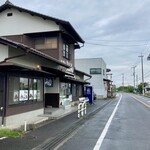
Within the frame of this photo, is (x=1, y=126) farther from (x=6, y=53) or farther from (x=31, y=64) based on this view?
(x=31, y=64)

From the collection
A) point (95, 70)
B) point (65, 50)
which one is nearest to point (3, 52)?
point (65, 50)

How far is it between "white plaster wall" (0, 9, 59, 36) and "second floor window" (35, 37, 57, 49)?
0.86 metres

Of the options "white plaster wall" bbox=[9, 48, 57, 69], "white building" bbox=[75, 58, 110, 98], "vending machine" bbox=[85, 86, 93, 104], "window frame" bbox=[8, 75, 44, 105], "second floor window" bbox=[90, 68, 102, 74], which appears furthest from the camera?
"second floor window" bbox=[90, 68, 102, 74]

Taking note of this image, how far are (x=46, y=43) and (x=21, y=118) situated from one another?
9.98 m

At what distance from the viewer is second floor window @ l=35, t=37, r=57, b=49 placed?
73.3 ft

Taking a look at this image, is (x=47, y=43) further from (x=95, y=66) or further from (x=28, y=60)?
(x=95, y=66)

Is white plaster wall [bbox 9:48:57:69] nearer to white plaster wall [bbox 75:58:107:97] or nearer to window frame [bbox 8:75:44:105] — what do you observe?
window frame [bbox 8:75:44:105]

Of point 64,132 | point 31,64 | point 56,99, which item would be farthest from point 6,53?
point 56,99

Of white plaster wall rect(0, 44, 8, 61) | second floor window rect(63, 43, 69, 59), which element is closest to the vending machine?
second floor window rect(63, 43, 69, 59)

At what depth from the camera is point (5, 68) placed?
12.1 meters

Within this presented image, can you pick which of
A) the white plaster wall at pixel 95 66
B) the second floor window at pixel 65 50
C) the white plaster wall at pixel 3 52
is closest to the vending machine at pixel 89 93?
the second floor window at pixel 65 50

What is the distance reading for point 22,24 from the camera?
23.0 meters

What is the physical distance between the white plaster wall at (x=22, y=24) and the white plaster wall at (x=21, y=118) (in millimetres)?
8650

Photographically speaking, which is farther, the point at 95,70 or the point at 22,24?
the point at 95,70
